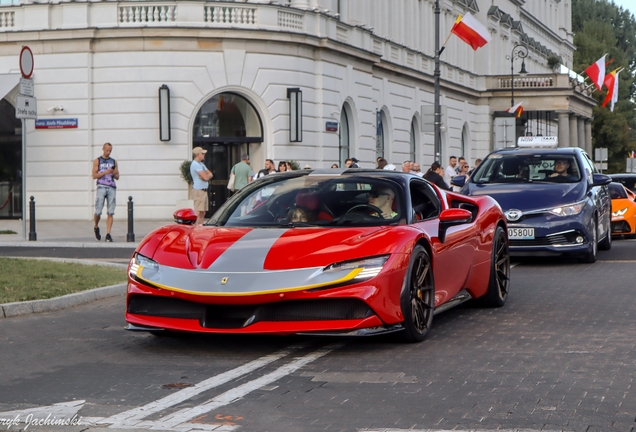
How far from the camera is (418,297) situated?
27.2ft

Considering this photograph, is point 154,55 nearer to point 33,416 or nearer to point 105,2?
point 105,2

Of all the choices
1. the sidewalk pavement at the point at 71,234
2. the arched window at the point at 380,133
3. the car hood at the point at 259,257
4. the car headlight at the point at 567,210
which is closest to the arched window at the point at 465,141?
the arched window at the point at 380,133

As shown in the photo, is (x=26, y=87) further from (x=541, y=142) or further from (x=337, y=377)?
(x=541, y=142)

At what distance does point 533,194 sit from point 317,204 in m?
7.46

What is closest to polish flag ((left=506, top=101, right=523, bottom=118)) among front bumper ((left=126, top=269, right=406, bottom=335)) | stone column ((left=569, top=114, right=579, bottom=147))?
stone column ((left=569, top=114, right=579, bottom=147))

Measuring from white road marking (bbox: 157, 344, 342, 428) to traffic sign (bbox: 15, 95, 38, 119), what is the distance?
14.4 m

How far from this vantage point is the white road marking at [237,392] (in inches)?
225

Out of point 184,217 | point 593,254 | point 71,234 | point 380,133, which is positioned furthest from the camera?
point 380,133

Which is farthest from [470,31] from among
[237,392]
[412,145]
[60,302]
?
[237,392]

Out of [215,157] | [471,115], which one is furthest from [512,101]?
[215,157]

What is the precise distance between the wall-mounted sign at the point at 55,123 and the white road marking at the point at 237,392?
25658mm

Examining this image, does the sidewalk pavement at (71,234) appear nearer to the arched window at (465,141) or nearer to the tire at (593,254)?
the tire at (593,254)

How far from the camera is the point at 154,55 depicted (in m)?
32.1

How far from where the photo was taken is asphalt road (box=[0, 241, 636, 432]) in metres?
5.72
